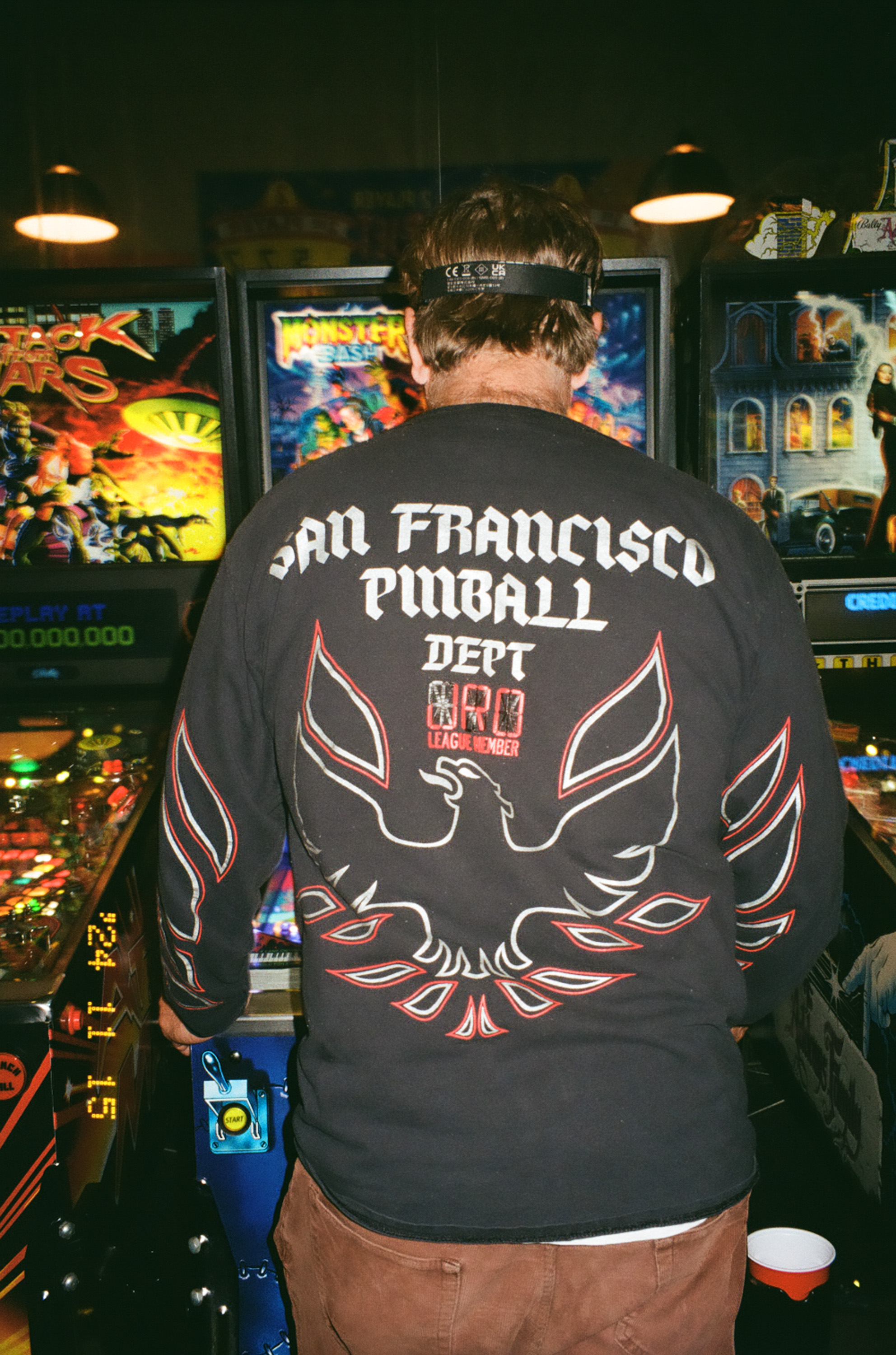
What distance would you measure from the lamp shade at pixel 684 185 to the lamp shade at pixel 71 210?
252 centimetres

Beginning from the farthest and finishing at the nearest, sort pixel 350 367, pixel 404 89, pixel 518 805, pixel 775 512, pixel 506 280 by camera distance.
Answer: pixel 404 89
pixel 775 512
pixel 350 367
pixel 506 280
pixel 518 805

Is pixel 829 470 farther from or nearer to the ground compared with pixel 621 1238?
farther from the ground

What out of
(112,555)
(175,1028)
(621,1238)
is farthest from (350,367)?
(621,1238)

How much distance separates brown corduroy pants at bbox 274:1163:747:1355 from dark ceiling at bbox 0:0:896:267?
17.4 feet

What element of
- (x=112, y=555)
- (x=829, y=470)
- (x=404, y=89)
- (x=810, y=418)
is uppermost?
(x=404, y=89)

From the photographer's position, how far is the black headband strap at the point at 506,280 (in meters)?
1.01

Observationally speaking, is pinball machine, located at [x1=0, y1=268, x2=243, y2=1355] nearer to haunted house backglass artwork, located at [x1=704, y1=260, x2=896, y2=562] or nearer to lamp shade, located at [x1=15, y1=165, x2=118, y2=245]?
haunted house backglass artwork, located at [x1=704, y1=260, x2=896, y2=562]

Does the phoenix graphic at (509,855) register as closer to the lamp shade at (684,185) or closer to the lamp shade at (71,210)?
the lamp shade at (684,185)

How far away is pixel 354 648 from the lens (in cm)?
92

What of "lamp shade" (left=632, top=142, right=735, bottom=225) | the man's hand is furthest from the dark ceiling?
the man's hand

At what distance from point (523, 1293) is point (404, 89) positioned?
5594 millimetres

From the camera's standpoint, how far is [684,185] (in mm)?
4688

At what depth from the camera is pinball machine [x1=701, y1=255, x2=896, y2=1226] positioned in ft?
6.92

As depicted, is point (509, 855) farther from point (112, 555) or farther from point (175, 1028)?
point (112, 555)
